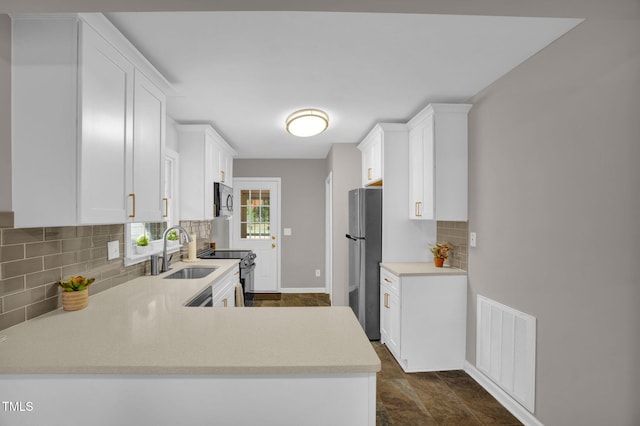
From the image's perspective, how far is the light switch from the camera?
2072 millimetres

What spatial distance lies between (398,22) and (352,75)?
0.66 meters

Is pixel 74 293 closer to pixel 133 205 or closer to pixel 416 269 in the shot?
pixel 133 205

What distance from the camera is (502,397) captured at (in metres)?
2.30

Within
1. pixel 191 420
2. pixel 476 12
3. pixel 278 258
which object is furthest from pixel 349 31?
pixel 278 258

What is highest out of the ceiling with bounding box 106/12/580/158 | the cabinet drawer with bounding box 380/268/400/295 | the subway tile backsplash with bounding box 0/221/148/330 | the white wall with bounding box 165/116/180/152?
the ceiling with bounding box 106/12/580/158

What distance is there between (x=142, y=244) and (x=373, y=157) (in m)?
2.61

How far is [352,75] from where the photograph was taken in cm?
227

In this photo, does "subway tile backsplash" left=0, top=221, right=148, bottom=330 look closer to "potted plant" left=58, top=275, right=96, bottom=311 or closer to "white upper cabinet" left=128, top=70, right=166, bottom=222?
"potted plant" left=58, top=275, right=96, bottom=311

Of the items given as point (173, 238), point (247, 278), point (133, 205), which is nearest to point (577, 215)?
point (133, 205)

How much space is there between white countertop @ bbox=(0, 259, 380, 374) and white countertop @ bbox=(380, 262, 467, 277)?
4.42ft

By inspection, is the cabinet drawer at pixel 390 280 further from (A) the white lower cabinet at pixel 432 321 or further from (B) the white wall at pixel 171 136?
(B) the white wall at pixel 171 136

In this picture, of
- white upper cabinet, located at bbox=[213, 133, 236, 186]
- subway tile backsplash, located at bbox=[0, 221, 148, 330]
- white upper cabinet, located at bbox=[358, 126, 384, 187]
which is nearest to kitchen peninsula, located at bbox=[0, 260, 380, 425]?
subway tile backsplash, located at bbox=[0, 221, 148, 330]

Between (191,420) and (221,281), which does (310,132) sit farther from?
(191,420)

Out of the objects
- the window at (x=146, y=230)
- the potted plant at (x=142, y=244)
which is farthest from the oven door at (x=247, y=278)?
the potted plant at (x=142, y=244)
